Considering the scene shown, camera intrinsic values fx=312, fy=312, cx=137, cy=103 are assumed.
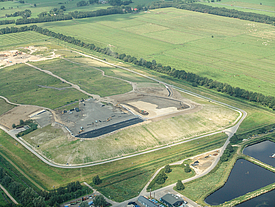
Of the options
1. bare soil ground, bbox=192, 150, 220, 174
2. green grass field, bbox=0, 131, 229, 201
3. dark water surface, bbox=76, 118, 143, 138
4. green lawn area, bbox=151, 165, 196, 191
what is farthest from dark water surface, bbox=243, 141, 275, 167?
dark water surface, bbox=76, 118, 143, 138

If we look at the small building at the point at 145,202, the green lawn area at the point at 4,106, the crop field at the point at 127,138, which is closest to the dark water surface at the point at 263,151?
the crop field at the point at 127,138

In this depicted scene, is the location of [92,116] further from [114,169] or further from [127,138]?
[114,169]

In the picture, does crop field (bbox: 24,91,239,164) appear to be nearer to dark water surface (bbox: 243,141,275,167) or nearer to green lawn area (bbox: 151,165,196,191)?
green lawn area (bbox: 151,165,196,191)

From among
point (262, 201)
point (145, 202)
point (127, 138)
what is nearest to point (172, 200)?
point (145, 202)

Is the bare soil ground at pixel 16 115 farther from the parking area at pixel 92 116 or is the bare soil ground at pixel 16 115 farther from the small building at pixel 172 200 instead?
the small building at pixel 172 200

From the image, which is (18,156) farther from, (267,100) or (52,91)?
(267,100)

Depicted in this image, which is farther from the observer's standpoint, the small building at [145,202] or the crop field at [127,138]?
the crop field at [127,138]
